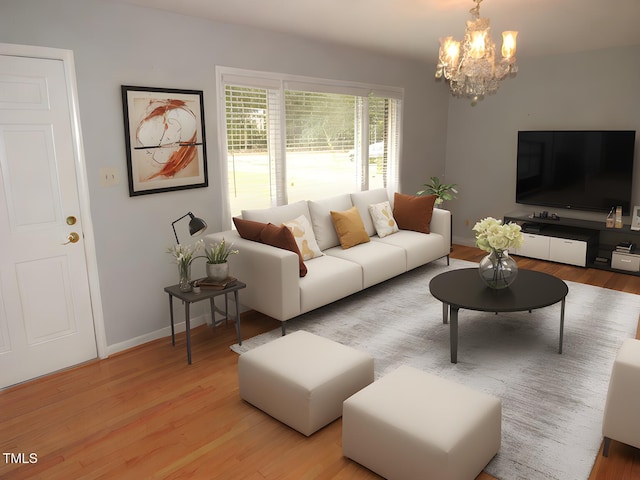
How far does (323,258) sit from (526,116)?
353 cm

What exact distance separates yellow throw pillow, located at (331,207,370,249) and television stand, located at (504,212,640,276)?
7.78 ft

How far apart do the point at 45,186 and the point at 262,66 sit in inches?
83.7

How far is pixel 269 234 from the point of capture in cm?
390

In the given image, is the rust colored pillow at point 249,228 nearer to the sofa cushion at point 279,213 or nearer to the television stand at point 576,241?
the sofa cushion at point 279,213

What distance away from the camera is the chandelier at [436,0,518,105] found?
343 centimetres

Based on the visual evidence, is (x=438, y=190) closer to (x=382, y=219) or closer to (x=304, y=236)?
(x=382, y=219)

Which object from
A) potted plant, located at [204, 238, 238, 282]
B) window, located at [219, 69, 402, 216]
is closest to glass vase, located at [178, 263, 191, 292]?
potted plant, located at [204, 238, 238, 282]

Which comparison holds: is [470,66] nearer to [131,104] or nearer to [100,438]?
[131,104]

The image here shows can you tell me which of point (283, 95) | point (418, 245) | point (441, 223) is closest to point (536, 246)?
point (441, 223)

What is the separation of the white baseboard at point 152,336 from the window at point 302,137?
998mm

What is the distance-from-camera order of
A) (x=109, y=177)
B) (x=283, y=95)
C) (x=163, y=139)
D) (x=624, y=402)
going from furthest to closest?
(x=283, y=95) < (x=163, y=139) < (x=109, y=177) < (x=624, y=402)

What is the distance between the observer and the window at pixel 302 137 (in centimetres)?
433

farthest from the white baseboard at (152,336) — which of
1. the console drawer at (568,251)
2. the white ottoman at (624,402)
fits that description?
the console drawer at (568,251)

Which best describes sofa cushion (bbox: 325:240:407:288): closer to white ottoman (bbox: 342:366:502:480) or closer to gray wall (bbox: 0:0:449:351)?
gray wall (bbox: 0:0:449:351)
